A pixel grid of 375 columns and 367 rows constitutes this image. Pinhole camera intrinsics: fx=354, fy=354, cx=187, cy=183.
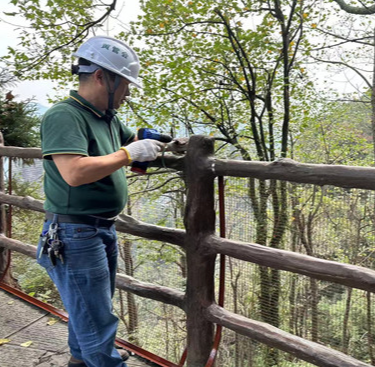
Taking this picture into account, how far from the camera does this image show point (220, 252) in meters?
1.96

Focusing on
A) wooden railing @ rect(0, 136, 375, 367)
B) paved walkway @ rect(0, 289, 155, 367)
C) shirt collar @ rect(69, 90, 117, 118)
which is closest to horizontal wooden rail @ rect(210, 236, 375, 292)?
wooden railing @ rect(0, 136, 375, 367)

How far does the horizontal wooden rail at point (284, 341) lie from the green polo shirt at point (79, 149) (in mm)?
862

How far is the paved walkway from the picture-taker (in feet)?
7.94

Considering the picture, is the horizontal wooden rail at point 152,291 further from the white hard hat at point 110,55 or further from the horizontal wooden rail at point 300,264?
the white hard hat at point 110,55

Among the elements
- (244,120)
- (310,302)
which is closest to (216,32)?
(244,120)

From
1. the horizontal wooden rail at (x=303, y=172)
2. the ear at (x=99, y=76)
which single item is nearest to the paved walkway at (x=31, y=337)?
the horizontal wooden rail at (x=303, y=172)

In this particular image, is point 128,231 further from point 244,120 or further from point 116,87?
point 244,120

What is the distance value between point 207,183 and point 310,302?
118 inches

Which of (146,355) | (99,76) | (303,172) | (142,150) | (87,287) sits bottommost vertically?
(146,355)

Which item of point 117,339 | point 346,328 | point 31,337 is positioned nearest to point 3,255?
point 31,337

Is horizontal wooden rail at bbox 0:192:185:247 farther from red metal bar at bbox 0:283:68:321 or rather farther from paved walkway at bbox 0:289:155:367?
red metal bar at bbox 0:283:68:321

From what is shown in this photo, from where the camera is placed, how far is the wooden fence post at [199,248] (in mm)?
1958

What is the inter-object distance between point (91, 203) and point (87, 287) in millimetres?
393

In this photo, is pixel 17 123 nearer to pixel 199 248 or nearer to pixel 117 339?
pixel 117 339
